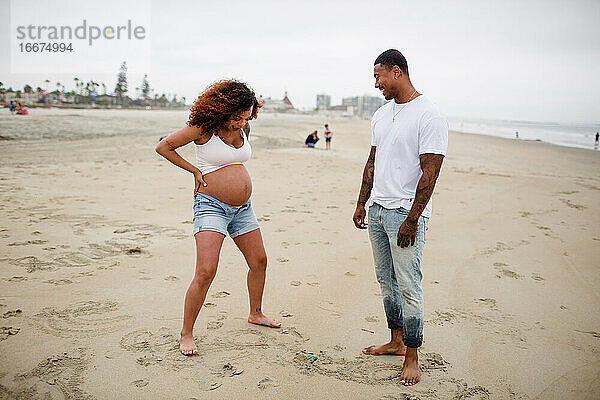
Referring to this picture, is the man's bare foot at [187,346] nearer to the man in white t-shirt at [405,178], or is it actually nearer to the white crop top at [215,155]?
the white crop top at [215,155]

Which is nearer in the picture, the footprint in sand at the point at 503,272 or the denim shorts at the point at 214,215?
the denim shorts at the point at 214,215

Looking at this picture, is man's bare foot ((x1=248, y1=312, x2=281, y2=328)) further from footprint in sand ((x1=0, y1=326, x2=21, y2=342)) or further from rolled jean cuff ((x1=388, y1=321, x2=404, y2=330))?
footprint in sand ((x1=0, y1=326, x2=21, y2=342))

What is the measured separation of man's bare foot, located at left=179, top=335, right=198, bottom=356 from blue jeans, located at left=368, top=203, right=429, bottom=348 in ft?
4.83

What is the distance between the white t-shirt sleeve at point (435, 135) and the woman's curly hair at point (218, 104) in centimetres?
129

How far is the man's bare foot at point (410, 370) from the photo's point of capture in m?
2.97

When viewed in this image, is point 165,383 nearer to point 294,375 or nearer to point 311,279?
point 294,375

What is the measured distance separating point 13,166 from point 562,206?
1270 cm

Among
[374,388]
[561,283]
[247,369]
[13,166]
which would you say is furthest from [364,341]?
[13,166]

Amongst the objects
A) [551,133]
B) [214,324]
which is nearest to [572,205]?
[214,324]

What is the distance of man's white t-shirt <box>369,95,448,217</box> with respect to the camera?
2727mm

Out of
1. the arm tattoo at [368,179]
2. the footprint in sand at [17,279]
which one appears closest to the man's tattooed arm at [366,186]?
the arm tattoo at [368,179]

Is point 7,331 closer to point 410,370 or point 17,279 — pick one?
point 17,279

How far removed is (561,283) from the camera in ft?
A: 16.3

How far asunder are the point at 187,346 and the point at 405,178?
194cm
